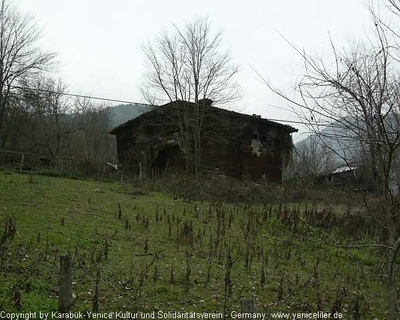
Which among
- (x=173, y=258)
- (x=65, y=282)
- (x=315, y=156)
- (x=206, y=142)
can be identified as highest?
(x=206, y=142)

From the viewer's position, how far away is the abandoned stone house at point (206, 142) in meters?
27.8

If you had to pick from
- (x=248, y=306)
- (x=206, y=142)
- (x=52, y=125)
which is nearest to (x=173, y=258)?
(x=248, y=306)

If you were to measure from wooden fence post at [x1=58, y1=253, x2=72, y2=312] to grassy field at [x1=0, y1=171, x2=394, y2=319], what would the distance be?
0.61 m

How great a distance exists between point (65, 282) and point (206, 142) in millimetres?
24431

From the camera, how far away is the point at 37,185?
16.3m

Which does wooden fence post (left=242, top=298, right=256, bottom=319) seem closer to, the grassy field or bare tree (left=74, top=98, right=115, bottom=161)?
the grassy field

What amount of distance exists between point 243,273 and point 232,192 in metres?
10.9

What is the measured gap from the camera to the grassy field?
6.30 m

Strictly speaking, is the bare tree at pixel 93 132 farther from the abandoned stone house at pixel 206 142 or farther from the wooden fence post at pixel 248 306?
the wooden fence post at pixel 248 306

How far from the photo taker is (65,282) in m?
4.56

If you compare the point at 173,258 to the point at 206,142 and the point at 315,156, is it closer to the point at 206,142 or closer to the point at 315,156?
the point at 315,156

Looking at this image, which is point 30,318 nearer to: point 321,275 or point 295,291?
point 295,291

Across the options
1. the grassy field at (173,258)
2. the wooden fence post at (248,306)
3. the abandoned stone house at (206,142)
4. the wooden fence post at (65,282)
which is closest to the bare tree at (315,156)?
the grassy field at (173,258)

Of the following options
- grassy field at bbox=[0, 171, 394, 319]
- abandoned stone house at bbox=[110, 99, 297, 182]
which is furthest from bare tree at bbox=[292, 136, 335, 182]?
abandoned stone house at bbox=[110, 99, 297, 182]
